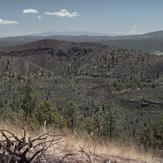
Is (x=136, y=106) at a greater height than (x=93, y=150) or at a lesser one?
lesser

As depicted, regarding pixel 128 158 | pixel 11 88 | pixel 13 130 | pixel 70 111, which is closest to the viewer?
pixel 128 158

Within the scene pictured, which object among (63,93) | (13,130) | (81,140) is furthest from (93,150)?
(63,93)

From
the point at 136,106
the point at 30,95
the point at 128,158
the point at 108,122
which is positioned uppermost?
the point at 128,158

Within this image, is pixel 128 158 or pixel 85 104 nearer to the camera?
pixel 128 158

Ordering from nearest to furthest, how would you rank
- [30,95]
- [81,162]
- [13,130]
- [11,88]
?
[81,162]
[13,130]
[30,95]
[11,88]

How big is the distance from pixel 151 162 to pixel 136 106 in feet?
635

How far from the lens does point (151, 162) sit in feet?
17.2

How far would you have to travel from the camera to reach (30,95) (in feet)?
202

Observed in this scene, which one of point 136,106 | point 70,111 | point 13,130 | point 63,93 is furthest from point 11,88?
point 13,130

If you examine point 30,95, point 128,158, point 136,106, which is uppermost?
point 128,158

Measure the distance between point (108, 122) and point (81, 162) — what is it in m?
59.0

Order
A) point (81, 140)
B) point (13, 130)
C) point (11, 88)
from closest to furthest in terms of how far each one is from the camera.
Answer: point (81, 140) → point (13, 130) → point (11, 88)

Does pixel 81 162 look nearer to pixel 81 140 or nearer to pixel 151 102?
pixel 81 140

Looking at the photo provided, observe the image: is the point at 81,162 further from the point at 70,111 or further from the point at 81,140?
the point at 70,111
